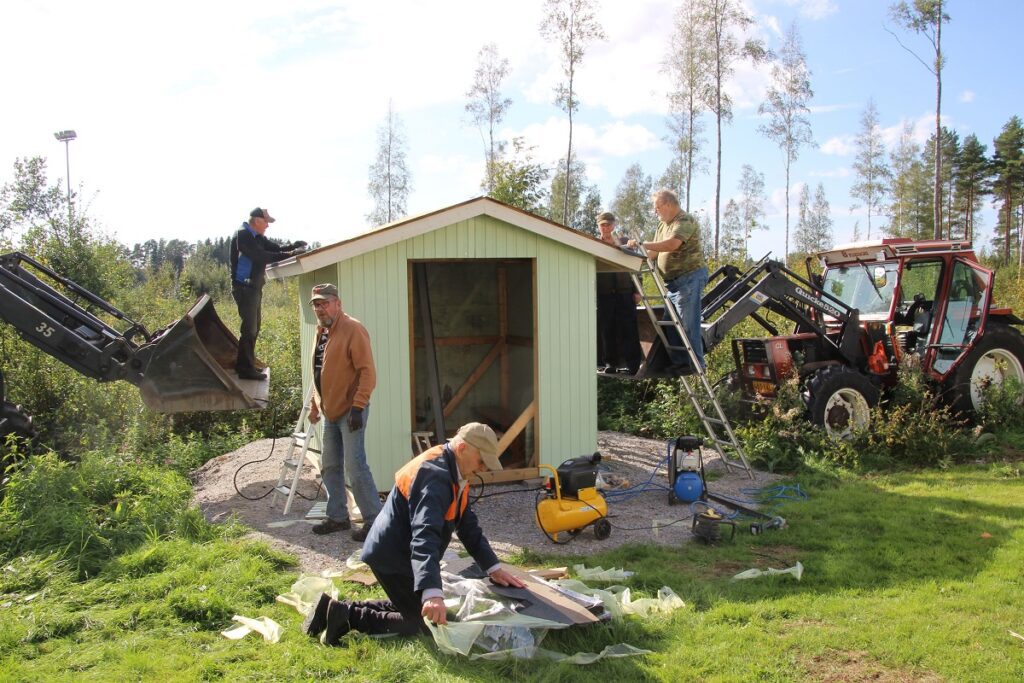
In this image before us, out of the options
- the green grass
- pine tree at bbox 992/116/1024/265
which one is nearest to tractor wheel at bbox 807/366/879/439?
the green grass

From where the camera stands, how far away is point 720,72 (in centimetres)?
2770

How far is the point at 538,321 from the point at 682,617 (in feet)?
13.2

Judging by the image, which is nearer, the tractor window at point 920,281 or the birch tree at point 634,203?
the tractor window at point 920,281

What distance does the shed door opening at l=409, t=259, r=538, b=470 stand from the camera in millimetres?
10219

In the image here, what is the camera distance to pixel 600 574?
541 centimetres

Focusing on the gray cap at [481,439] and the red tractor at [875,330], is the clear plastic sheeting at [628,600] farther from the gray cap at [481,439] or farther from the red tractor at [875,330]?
the red tractor at [875,330]

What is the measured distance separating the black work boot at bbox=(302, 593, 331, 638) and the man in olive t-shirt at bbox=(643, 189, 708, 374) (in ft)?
17.8

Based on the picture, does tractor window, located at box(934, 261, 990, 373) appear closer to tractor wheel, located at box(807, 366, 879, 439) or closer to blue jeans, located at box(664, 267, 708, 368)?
tractor wheel, located at box(807, 366, 879, 439)

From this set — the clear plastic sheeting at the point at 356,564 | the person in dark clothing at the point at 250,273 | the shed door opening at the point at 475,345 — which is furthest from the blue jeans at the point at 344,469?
the shed door opening at the point at 475,345

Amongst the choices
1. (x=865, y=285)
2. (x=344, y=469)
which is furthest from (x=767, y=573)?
(x=865, y=285)

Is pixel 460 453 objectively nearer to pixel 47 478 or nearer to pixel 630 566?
pixel 630 566

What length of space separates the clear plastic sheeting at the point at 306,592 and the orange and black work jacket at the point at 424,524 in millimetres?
932

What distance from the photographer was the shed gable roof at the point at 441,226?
7.23m

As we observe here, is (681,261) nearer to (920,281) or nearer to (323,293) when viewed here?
(920,281)
